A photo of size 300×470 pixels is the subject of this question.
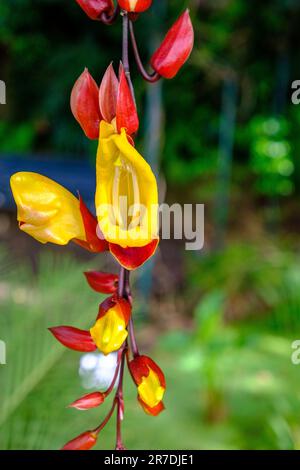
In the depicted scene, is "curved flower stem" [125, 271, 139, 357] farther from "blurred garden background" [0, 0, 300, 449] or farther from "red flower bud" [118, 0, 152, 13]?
"blurred garden background" [0, 0, 300, 449]

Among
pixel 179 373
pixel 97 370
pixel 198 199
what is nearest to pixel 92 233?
pixel 97 370

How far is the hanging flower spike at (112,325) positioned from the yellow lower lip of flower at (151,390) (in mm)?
18

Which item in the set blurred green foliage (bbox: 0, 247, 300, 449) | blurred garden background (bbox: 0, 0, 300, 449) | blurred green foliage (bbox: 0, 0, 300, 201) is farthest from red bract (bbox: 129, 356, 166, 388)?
blurred green foliage (bbox: 0, 0, 300, 201)

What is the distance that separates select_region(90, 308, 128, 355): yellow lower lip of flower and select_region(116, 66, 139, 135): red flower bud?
0.05 meters

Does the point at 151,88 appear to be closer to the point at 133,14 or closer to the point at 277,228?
the point at 277,228

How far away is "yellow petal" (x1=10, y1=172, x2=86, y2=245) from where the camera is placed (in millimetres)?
166

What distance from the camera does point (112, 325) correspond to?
0.16 metres

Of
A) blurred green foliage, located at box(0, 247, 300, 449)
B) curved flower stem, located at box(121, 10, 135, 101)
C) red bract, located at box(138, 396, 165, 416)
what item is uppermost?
blurred green foliage, located at box(0, 247, 300, 449)

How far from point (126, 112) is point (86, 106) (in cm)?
2

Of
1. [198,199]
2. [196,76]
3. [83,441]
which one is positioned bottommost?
[83,441]

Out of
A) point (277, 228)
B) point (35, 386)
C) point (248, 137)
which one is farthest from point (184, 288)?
point (35, 386)

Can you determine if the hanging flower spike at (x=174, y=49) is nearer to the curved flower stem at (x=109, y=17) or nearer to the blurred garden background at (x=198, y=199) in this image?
the curved flower stem at (x=109, y=17)

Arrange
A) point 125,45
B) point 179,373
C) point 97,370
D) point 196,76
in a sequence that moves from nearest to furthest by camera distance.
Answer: point 125,45 < point 97,370 < point 179,373 < point 196,76

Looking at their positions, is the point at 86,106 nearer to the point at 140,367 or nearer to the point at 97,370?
the point at 140,367
